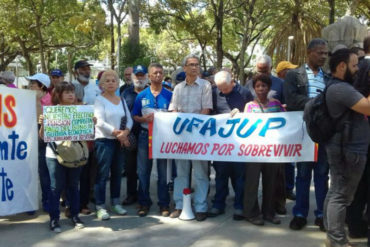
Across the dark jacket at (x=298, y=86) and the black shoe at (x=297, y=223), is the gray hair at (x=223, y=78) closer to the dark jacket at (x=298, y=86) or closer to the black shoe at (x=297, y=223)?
the dark jacket at (x=298, y=86)

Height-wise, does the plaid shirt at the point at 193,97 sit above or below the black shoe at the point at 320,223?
above

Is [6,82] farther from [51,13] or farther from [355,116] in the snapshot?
[51,13]

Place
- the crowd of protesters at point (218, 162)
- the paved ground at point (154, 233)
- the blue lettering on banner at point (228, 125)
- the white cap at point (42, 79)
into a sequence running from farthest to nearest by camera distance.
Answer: the white cap at point (42, 79) < the blue lettering on banner at point (228, 125) < the paved ground at point (154, 233) < the crowd of protesters at point (218, 162)

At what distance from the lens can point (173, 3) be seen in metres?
16.9

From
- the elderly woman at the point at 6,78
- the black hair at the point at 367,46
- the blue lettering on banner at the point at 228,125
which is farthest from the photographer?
the elderly woman at the point at 6,78

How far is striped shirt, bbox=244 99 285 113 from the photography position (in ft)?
16.2

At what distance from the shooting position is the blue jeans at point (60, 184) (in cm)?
461

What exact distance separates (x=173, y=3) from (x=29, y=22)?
8.57m

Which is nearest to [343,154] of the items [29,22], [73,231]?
[73,231]

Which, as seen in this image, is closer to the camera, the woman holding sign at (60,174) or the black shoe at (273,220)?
the woman holding sign at (60,174)

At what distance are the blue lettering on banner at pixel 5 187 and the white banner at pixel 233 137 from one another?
1707 millimetres

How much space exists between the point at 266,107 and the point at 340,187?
1.45m

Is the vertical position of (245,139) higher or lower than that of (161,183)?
higher

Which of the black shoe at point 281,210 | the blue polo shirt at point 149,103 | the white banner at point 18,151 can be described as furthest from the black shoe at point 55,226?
the black shoe at point 281,210
